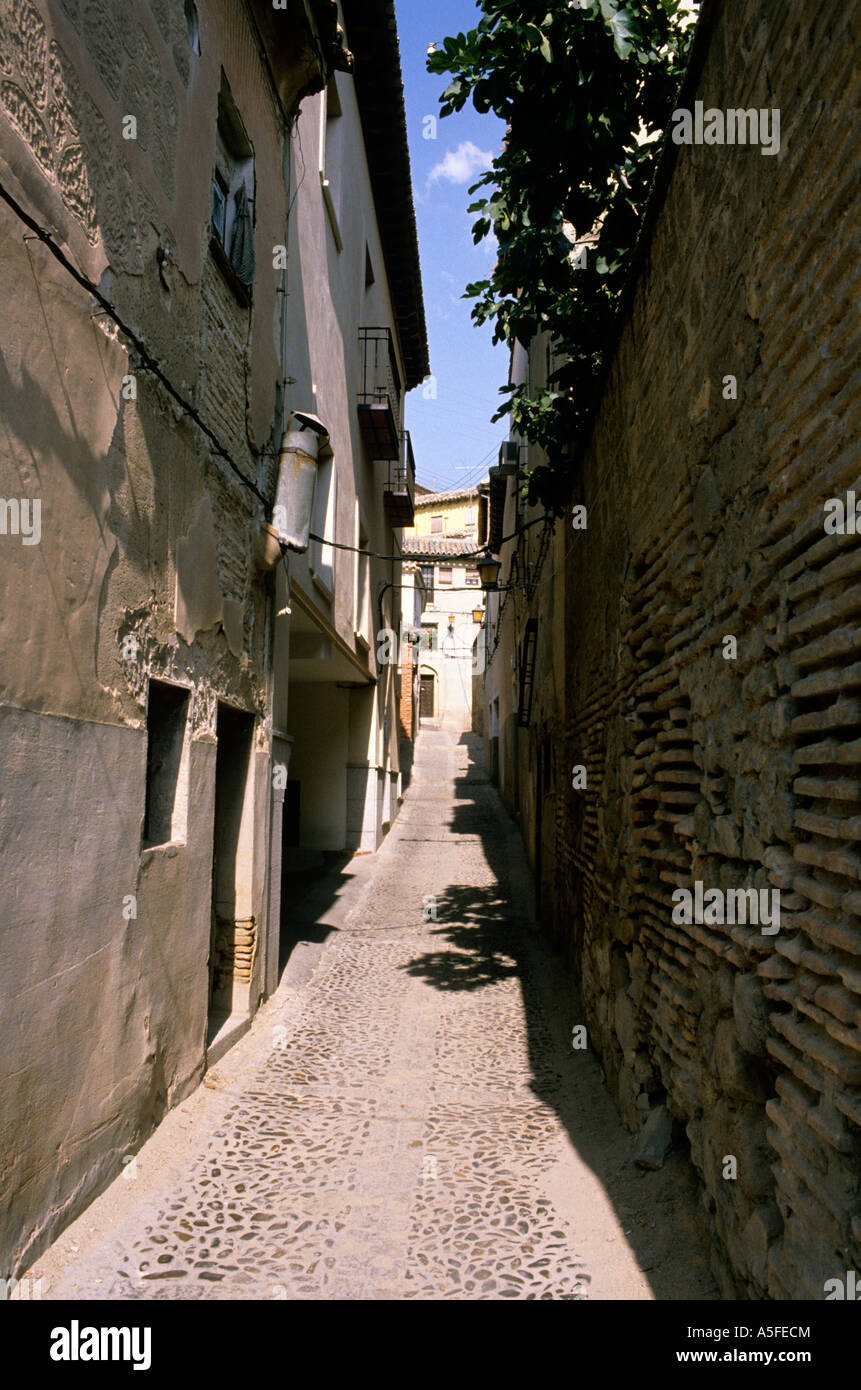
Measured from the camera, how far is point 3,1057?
2732mm

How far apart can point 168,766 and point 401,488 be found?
1233cm

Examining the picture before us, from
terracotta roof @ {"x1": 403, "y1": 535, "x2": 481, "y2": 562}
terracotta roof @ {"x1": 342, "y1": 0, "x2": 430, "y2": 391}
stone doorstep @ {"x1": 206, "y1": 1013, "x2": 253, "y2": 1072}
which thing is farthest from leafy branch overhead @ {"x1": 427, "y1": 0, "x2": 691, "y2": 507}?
terracotta roof @ {"x1": 403, "y1": 535, "x2": 481, "y2": 562}

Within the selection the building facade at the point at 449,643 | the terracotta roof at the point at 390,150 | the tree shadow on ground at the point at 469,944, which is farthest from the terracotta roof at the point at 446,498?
the tree shadow on ground at the point at 469,944

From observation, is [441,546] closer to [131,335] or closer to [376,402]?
[376,402]

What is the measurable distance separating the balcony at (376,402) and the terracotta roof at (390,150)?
1.57 metres

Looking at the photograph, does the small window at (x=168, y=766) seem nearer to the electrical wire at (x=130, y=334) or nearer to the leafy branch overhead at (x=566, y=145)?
the electrical wire at (x=130, y=334)

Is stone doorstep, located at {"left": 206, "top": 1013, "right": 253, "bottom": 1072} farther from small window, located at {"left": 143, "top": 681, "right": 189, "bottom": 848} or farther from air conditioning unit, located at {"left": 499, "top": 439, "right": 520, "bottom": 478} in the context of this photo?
air conditioning unit, located at {"left": 499, "top": 439, "right": 520, "bottom": 478}

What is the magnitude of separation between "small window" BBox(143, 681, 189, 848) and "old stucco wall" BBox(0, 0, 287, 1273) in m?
0.10

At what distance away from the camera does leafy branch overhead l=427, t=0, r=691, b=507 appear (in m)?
5.16

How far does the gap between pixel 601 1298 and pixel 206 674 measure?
11.2 ft

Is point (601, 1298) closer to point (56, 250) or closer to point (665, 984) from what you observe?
point (665, 984)

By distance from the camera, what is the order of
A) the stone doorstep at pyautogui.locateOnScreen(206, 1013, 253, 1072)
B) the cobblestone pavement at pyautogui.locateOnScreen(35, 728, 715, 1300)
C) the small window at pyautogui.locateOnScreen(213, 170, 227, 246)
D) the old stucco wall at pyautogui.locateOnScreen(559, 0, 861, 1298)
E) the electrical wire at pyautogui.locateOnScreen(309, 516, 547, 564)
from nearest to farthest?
the old stucco wall at pyautogui.locateOnScreen(559, 0, 861, 1298) → the cobblestone pavement at pyautogui.locateOnScreen(35, 728, 715, 1300) → the stone doorstep at pyautogui.locateOnScreen(206, 1013, 253, 1072) → the small window at pyautogui.locateOnScreen(213, 170, 227, 246) → the electrical wire at pyautogui.locateOnScreen(309, 516, 547, 564)

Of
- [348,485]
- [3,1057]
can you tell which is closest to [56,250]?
[3,1057]

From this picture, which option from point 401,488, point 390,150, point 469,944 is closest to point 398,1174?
point 469,944
